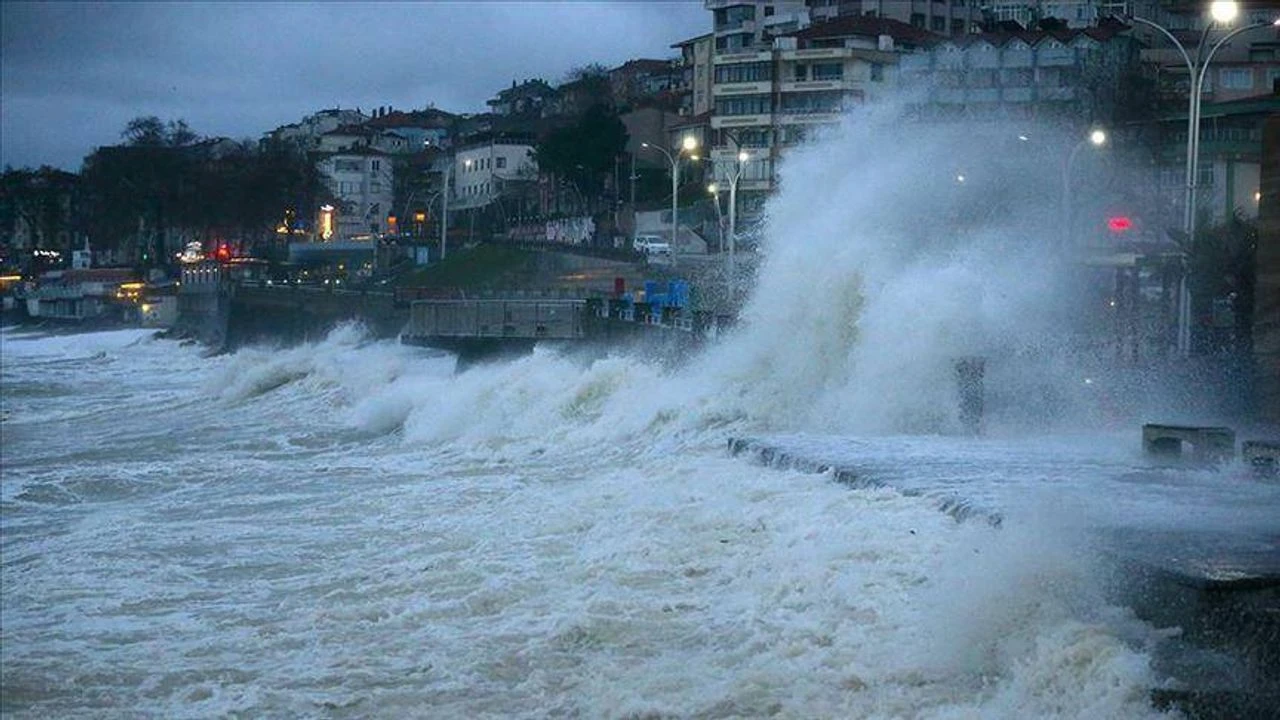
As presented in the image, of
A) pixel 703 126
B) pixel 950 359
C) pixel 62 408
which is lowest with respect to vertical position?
pixel 62 408

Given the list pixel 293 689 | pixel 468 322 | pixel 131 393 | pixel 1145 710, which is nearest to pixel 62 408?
pixel 131 393

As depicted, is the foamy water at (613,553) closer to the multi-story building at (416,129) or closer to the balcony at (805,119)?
the balcony at (805,119)

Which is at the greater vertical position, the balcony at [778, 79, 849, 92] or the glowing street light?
the balcony at [778, 79, 849, 92]

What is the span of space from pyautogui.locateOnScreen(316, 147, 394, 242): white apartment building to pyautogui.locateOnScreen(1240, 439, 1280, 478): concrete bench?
112m

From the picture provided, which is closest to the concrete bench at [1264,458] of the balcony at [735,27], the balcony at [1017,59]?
the balcony at [1017,59]

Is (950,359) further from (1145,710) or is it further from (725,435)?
(1145,710)

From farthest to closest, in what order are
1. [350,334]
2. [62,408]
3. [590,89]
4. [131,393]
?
[590,89] < [350,334] < [131,393] < [62,408]

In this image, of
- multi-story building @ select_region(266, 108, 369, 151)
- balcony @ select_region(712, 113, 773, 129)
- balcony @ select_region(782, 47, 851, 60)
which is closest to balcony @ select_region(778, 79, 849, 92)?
balcony @ select_region(782, 47, 851, 60)

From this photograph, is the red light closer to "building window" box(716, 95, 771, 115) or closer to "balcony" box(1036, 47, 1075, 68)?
"balcony" box(1036, 47, 1075, 68)

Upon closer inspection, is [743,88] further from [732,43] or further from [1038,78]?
[1038,78]

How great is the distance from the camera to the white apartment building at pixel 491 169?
3907 inches

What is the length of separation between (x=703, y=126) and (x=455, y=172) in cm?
4483

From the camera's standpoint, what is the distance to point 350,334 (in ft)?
177

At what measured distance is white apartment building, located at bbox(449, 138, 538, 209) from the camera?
Answer: 9925 cm
